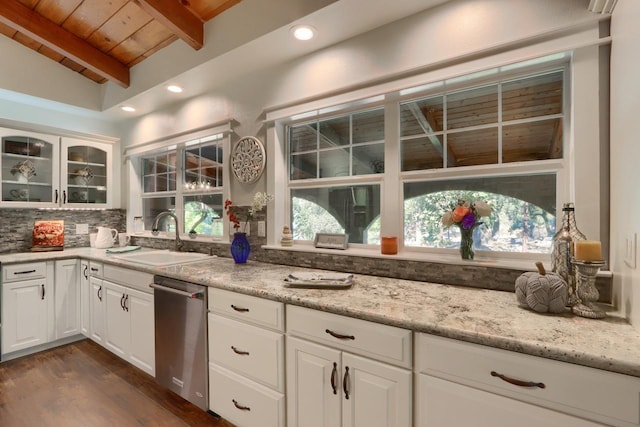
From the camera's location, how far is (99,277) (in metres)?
2.78

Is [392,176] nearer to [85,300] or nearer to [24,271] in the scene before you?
[85,300]

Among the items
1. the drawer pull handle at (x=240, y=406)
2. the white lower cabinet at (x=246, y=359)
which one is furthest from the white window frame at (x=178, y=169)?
the drawer pull handle at (x=240, y=406)

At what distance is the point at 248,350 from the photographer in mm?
1663

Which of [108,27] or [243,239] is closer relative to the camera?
[243,239]

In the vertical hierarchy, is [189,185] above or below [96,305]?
above

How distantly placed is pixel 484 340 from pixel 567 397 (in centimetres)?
25

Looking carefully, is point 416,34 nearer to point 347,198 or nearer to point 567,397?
point 347,198

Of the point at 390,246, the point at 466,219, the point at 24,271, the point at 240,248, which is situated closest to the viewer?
the point at 466,219

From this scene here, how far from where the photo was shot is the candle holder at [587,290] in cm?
113

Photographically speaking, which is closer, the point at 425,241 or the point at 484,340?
the point at 484,340

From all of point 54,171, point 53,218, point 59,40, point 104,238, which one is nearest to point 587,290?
point 59,40

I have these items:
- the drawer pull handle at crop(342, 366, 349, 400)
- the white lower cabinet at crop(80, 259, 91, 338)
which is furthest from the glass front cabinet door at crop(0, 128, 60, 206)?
the drawer pull handle at crop(342, 366, 349, 400)

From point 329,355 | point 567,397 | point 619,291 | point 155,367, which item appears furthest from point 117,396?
point 619,291

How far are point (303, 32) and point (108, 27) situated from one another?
1.95 metres
